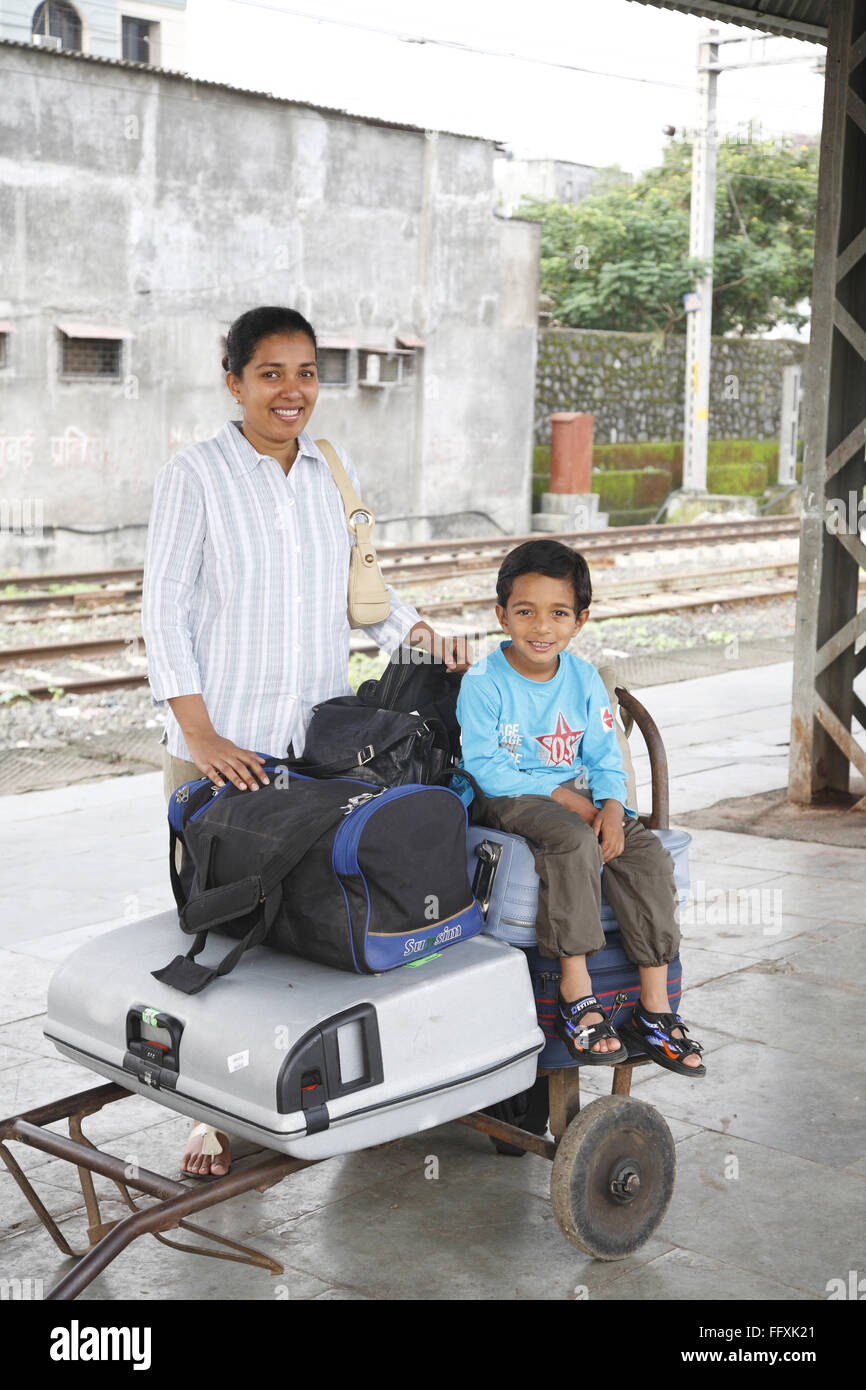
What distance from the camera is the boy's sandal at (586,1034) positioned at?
3381 mm

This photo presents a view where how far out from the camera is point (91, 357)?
18516 millimetres

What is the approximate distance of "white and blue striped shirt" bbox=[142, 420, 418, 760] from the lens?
11.6ft

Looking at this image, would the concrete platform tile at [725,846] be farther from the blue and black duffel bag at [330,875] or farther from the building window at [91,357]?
the building window at [91,357]

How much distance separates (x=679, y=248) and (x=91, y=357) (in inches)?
564

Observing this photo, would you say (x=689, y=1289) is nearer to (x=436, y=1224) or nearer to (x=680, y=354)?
(x=436, y=1224)

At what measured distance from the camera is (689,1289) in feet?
10.8

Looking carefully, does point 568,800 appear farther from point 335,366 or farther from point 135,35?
point 135,35

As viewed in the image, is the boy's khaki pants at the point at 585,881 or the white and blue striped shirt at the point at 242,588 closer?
the boy's khaki pants at the point at 585,881

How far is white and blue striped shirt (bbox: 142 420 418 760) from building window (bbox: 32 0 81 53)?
28390 millimetres

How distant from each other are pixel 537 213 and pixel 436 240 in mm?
9056

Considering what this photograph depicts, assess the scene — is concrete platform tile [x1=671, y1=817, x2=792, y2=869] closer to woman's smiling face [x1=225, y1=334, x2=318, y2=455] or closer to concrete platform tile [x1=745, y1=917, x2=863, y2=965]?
concrete platform tile [x1=745, y1=917, x2=863, y2=965]

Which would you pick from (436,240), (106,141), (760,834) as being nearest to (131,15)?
(436,240)

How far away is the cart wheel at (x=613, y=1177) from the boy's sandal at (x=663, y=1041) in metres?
0.12

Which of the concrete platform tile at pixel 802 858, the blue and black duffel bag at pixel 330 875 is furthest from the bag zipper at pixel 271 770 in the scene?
the concrete platform tile at pixel 802 858
